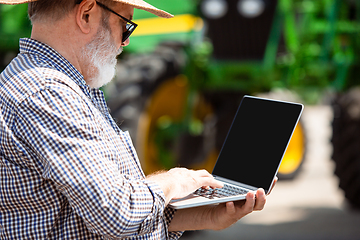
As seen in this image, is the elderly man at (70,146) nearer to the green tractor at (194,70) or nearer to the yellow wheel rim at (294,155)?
the green tractor at (194,70)

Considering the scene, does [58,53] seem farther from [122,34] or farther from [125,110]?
[125,110]

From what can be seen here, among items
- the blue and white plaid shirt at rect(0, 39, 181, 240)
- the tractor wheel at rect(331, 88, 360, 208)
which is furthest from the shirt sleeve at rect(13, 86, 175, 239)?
the tractor wheel at rect(331, 88, 360, 208)

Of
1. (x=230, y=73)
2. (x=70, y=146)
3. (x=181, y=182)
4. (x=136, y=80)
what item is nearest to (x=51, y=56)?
(x=70, y=146)

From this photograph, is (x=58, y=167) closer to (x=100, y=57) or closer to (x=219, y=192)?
(x=100, y=57)

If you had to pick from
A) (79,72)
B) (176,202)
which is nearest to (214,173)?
(176,202)

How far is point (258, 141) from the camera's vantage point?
2014 mm

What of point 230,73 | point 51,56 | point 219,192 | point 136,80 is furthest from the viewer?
point 230,73

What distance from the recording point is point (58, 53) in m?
1.61

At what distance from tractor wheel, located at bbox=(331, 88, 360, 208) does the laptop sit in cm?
348

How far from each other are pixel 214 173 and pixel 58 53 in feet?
2.67

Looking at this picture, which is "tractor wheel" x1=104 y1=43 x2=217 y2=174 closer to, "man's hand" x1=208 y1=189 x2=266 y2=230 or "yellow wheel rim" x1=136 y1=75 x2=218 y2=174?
"yellow wheel rim" x1=136 y1=75 x2=218 y2=174

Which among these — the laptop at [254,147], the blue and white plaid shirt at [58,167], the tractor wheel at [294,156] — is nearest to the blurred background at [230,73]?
the tractor wheel at [294,156]

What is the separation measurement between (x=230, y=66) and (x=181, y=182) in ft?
11.6

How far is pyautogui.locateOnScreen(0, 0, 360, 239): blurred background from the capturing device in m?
4.92
